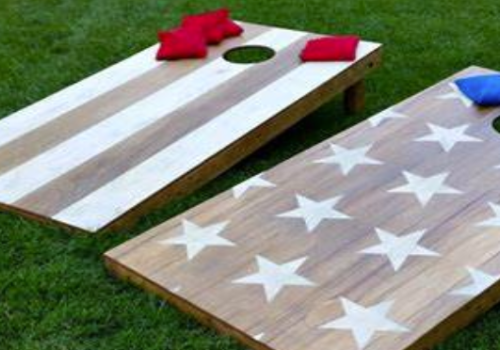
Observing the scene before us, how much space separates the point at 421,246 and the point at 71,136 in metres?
1.17

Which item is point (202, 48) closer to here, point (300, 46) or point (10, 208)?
point (300, 46)

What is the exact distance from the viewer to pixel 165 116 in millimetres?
2705

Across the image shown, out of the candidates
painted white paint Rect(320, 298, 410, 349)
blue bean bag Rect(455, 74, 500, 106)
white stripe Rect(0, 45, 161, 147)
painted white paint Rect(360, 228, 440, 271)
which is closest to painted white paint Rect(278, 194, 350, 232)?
painted white paint Rect(360, 228, 440, 271)

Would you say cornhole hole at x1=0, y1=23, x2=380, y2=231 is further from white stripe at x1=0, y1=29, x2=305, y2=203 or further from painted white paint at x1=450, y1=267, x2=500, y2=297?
painted white paint at x1=450, y1=267, x2=500, y2=297

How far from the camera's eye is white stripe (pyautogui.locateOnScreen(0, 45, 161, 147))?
278 centimetres

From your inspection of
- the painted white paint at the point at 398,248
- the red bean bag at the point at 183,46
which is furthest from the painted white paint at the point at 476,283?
the red bean bag at the point at 183,46

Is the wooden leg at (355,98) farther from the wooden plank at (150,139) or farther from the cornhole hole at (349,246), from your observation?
the cornhole hole at (349,246)

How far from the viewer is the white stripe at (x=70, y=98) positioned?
278 cm

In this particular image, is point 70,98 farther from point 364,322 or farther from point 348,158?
point 364,322

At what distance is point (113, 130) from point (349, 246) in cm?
95

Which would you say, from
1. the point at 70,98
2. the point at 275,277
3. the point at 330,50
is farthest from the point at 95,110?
the point at 275,277

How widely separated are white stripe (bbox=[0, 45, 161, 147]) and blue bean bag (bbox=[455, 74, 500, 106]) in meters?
1.05

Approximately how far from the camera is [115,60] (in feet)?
11.7

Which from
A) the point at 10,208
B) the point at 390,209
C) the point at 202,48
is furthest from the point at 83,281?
the point at 202,48
